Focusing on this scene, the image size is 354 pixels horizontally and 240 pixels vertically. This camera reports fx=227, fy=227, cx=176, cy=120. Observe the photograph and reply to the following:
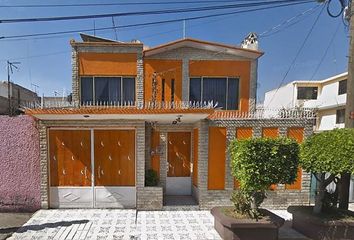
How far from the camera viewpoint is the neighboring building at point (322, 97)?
77.5ft

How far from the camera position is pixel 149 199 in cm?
730

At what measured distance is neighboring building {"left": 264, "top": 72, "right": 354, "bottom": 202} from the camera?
23.6 metres

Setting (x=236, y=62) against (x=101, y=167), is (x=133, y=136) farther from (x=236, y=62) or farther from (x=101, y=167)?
(x=236, y=62)

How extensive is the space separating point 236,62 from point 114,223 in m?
8.12

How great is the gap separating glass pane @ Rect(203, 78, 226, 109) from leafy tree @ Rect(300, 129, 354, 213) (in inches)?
204

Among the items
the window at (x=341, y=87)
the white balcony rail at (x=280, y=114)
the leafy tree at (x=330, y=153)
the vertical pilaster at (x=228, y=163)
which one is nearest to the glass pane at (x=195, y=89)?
the white balcony rail at (x=280, y=114)

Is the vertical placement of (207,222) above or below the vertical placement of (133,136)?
below

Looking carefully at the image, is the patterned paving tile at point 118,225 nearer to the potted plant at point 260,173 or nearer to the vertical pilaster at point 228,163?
the potted plant at point 260,173

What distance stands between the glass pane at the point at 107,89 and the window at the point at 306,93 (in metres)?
24.3

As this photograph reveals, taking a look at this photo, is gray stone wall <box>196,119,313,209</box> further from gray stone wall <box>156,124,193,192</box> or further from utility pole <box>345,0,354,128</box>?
utility pole <box>345,0,354,128</box>

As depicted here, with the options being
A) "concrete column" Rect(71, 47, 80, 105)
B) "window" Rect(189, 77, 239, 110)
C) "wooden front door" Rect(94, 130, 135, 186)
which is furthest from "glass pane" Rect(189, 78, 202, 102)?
"concrete column" Rect(71, 47, 80, 105)

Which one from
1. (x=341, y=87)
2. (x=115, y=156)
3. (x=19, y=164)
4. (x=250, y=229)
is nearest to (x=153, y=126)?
(x=115, y=156)

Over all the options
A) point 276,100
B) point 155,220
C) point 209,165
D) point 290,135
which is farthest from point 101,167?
point 276,100

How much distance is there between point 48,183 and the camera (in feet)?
23.7
